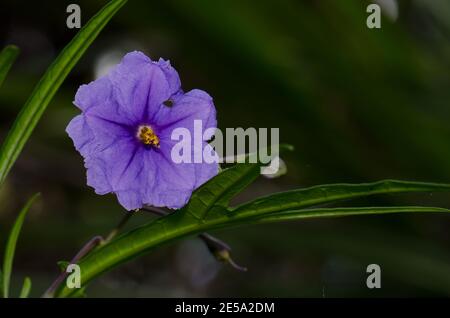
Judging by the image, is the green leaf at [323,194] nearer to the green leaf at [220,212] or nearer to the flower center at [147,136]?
the green leaf at [220,212]

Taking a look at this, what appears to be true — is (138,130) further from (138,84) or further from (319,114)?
(319,114)

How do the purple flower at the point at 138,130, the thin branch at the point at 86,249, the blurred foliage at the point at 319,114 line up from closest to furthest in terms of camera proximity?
the purple flower at the point at 138,130 < the thin branch at the point at 86,249 < the blurred foliage at the point at 319,114

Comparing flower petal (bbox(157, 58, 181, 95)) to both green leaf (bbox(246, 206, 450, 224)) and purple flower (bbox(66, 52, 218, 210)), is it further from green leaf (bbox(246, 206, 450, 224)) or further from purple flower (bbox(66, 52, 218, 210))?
green leaf (bbox(246, 206, 450, 224))

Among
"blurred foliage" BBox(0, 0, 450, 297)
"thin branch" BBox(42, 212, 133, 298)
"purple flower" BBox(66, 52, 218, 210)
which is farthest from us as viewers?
"blurred foliage" BBox(0, 0, 450, 297)

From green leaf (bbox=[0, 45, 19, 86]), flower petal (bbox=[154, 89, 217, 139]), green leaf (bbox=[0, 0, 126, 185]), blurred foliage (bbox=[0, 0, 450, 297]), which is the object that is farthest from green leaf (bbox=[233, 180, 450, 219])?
blurred foliage (bbox=[0, 0, 450, 297])

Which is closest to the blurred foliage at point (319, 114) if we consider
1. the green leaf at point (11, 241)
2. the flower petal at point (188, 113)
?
the green leaf at point (11, 241)

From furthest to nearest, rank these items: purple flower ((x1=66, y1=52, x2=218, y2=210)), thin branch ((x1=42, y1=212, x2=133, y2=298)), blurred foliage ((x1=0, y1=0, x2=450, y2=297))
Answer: blurred foliage ((x1=0, y1=0, x2=450, y2=297))
thin branch ((x1=42, y1=212, x2=133, y2=298))
purple flower ((x1=66, y1=52, x2=218, y2=210))

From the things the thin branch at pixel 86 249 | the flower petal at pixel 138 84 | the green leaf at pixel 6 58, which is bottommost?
the thin branch at pixel 86 249

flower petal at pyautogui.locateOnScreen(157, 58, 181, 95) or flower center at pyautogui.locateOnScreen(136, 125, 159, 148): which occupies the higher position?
flower petal at pyautogui.locateOnScreen(157, 58, 181, 95)
